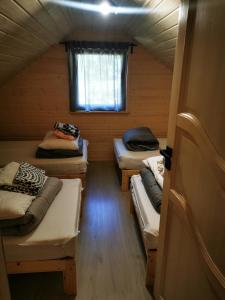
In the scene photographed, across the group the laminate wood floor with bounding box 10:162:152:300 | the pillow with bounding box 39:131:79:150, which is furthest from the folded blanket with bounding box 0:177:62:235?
the pillow with bounding box 39:131:79:150

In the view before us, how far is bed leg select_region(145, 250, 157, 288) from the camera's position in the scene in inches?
67.5

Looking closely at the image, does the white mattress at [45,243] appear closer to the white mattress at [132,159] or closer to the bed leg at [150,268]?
the bed leg at [150,268]

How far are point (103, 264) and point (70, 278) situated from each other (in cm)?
39

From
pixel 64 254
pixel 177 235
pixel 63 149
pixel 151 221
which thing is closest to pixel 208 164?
pixel 177 235

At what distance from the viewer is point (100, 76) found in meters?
3.72

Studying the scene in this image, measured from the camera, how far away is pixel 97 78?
373 centimetres

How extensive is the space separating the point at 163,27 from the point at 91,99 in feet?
6.36

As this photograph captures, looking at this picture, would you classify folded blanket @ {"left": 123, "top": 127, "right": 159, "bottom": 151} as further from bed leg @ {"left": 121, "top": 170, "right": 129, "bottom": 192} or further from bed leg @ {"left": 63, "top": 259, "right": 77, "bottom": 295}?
bed leg @ {"left": 63, "top": 259, "right": 77, "bottom": 295}

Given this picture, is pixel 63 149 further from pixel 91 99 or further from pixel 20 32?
pixel 20 32

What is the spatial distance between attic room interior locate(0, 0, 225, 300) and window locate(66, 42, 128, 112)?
2cm

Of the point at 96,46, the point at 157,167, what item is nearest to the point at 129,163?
the point at 157,167

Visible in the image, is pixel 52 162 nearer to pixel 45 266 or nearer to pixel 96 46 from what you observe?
pixel 45 266

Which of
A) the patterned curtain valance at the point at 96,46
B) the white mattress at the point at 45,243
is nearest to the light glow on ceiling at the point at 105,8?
the patterned curtain valance at the point at 96,46

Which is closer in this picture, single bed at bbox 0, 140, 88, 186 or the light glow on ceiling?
the light glow on ceiling
